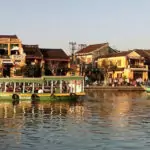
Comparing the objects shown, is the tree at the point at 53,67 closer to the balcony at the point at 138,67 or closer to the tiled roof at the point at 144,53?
the balcony at the point at 138,67

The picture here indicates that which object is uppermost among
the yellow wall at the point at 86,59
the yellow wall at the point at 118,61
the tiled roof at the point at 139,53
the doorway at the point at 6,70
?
the tiled roof at the point at 139,53

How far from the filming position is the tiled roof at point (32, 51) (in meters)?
74.4

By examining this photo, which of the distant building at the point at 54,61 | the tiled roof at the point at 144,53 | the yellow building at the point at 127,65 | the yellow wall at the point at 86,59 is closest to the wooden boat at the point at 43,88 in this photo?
the distant building at the point at 54,61

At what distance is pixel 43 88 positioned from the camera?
143ft

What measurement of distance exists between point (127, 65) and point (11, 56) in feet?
65.5

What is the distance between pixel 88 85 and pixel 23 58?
1088 cm

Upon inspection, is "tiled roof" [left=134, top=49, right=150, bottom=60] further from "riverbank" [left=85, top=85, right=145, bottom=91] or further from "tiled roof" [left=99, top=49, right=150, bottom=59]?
"riverbank" [left=85, top=85, right=145, bottom=91]

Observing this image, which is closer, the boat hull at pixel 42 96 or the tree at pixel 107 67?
the boat hull at pixel 42 96

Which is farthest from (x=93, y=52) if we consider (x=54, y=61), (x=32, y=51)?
(x=32, y=51)

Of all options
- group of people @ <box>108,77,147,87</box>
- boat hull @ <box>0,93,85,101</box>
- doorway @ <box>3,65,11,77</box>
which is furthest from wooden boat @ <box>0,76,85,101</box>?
group of people @ <box>108,77,147,87</box>

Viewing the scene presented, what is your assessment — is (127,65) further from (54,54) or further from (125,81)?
(54,54)

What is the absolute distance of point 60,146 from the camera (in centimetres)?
1850

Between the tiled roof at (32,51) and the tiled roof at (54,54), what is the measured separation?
1.48m

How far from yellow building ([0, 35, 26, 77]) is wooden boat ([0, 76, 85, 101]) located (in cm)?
2722
